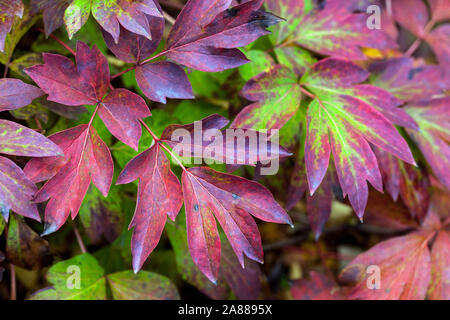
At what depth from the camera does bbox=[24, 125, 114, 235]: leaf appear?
618mm

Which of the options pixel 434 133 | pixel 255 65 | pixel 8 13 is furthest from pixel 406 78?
pixel 8 13

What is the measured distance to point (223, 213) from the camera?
65cm

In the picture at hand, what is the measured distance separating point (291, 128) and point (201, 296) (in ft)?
1.63

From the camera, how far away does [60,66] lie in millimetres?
639

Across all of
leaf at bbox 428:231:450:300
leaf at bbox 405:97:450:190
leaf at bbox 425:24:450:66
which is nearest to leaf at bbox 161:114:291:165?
leaf at bbox 405:97:450:190

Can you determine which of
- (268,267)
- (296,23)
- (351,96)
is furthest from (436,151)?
(268,267)

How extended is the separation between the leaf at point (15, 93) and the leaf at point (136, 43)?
0.49ft

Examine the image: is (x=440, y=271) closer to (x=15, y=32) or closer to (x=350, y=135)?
(x=350, y=135)

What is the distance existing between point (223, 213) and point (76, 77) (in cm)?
33

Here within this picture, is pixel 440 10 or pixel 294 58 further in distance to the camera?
pixel 440 10

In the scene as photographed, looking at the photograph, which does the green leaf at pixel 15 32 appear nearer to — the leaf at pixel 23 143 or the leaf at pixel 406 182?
the leaf at pixel 23 143

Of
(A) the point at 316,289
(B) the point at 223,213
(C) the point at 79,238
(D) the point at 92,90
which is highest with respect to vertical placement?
(D) the point at 92,90

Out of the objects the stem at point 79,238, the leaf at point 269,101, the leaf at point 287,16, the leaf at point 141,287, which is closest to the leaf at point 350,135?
the leaf at point 269,101
